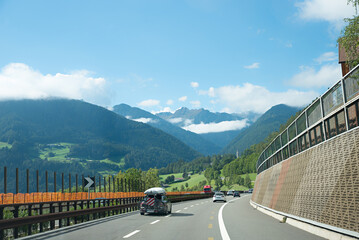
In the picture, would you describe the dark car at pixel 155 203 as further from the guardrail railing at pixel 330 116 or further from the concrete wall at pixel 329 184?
the guardrail railing at pixel 330 116

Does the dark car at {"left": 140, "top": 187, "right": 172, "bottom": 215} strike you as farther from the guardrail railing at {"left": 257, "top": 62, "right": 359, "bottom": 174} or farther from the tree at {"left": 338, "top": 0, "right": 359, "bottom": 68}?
the tree at {"left": 338, "top": 0, "right": 359, "bottom": 68}

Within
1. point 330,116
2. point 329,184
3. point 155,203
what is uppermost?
point 330,116

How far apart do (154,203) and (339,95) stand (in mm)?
14194

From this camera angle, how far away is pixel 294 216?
15031 mm

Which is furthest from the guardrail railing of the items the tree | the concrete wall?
the tree

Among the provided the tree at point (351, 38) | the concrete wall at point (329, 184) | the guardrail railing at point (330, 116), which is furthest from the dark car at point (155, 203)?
the tree at point (351, 38)

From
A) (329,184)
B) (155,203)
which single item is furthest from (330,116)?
(155,203)

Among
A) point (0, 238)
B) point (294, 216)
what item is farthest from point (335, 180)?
point (0, 238)

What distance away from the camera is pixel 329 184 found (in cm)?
1128

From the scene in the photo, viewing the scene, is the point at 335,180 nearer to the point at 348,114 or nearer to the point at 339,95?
the point at 348,114

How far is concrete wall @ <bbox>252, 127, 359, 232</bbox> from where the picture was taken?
948 centimetres

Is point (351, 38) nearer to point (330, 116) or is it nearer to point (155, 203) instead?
point (330, 116)

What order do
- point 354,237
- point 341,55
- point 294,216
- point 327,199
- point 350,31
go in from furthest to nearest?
point 341,55 → point 350,31 → point 294,216 → point 327,199 → point 354,237

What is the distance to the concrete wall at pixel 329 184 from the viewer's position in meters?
9.48
